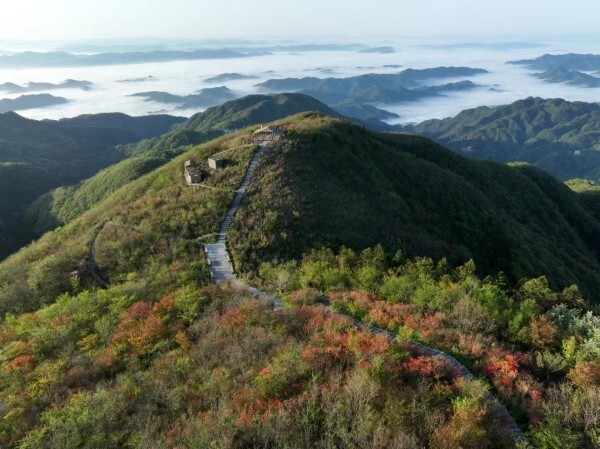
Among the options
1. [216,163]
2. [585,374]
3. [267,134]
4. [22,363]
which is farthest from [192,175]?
[585,374]

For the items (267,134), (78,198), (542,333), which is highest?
(267,134)

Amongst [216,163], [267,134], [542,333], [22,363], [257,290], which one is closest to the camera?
[542,333]

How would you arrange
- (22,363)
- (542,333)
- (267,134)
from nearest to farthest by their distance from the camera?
(542,333)
(22,363)
(267,134)

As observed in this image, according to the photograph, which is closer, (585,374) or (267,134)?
(585,374)

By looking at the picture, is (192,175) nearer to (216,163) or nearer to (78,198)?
(216,163)

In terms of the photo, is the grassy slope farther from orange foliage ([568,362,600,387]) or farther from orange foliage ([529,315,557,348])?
orange foliage ([568,362,600,387])

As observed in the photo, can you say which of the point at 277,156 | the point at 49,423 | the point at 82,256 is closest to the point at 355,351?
the point at 49,423

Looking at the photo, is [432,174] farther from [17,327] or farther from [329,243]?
[17,327]
